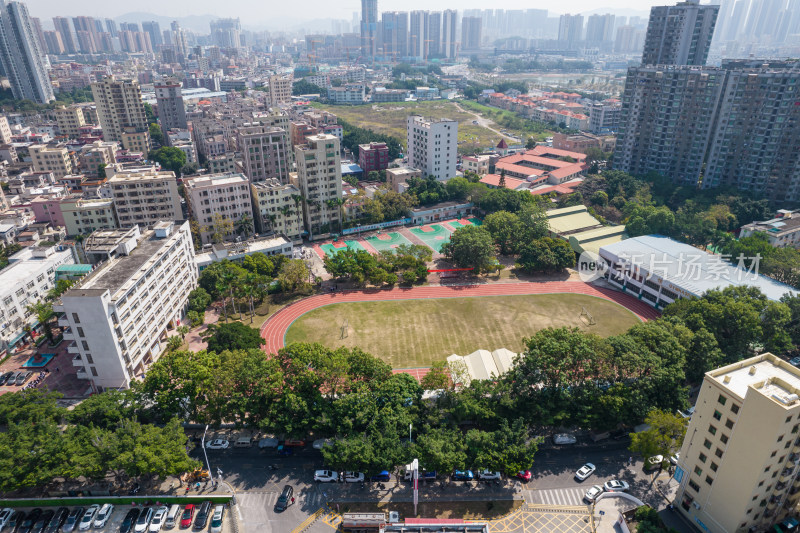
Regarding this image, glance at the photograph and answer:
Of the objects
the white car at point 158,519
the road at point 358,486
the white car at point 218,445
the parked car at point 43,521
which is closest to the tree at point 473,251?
the road at point 358,486

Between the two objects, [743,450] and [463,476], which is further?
[463,476]

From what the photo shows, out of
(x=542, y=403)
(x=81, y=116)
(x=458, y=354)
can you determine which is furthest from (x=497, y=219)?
(x=81, y=116)

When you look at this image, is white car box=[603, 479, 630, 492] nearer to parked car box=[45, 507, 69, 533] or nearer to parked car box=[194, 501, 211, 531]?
parked car box=[194, 501, 211, 531]

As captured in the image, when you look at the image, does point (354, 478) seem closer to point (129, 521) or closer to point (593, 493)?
point (129, 521)

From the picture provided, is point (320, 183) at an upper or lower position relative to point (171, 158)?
upper

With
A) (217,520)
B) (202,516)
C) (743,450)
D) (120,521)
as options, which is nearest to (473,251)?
(743,450)

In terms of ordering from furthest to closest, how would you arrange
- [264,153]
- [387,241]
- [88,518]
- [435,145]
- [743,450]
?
[435,145], [264,153], [387,241], [88,518], [743,450]

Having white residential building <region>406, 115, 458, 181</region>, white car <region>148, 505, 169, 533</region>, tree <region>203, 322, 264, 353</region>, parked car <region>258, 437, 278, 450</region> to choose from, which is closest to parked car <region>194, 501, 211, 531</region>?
white car <region>148, 505, 169, 533</region>
